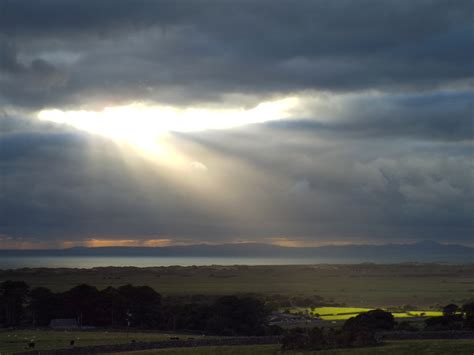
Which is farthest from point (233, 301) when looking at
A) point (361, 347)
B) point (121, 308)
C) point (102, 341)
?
point (361, 347)

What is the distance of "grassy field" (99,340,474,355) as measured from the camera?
45.3 metres

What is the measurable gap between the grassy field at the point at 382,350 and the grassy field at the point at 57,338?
36.4 ft

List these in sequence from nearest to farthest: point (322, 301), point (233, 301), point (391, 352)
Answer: point (391, 352), point (233, 301), point (322, 301)

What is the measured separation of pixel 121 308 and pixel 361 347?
50.3 metres

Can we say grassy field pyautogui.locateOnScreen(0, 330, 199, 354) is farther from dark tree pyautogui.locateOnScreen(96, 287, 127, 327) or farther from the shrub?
the shrub

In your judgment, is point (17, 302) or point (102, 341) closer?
point (102, 341)

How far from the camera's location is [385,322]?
72938 mm

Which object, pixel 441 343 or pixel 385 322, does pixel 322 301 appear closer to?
pixel 385 322

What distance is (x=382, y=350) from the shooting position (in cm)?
4722

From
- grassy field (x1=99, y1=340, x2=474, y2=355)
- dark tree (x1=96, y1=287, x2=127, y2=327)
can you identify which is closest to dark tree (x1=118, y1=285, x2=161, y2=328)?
dark tree (x1=96, y1=287, x2=127, y2=327)

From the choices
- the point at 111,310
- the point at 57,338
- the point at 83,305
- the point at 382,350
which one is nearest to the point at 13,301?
the point at 83,305

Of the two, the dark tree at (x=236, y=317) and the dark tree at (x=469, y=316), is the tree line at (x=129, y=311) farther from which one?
the dark tree at (x=469, y=316)

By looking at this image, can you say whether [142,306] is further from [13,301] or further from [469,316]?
[469,316]

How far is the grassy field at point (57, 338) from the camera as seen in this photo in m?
60.2
